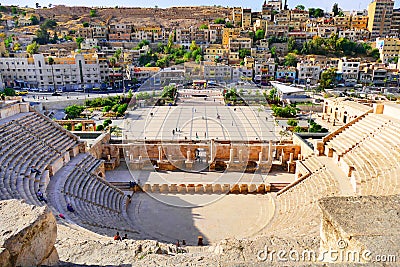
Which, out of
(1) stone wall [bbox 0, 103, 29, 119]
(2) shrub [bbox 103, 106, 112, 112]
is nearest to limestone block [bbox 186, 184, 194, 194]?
(1) stone wall [bbox 0, 103, 29, 119]

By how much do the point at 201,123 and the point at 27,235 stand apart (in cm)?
2556

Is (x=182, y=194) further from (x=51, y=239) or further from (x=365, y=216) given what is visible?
(x=365, y=216)

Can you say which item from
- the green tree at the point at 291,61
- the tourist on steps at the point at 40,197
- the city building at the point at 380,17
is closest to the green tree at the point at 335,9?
the city building at the point at 380,17

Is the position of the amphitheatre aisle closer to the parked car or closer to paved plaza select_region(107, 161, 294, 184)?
paved plaza select_region(107, 161, 294, 184)

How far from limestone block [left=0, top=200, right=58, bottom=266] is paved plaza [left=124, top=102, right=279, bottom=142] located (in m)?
17.7

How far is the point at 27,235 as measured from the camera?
196 inches

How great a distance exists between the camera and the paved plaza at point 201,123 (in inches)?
1035

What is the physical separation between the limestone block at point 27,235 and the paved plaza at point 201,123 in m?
17.7

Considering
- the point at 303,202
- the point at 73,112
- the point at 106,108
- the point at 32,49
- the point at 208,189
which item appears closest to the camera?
the point at 303,202

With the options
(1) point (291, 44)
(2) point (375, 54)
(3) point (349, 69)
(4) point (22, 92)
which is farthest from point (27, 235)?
(2) point (375, 54)

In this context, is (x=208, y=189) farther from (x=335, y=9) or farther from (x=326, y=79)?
(x=335, y=9)

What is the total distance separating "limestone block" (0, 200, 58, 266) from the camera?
4.76m

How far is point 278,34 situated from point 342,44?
1450cm

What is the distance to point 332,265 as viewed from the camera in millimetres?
3588
